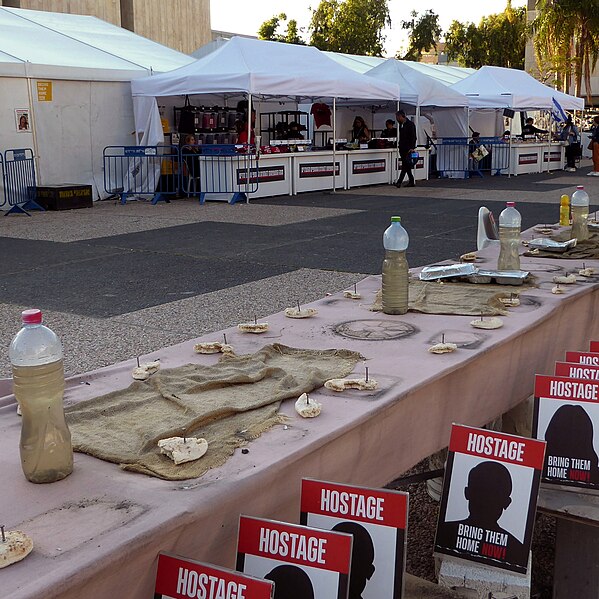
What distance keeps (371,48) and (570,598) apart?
60054 millimetres

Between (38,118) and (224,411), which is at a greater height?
(38,118)

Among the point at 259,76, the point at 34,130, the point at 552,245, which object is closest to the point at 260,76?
the point at 259,76

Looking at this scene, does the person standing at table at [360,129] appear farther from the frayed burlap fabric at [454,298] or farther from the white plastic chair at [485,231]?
the frayed burlap fabric at [454,298]

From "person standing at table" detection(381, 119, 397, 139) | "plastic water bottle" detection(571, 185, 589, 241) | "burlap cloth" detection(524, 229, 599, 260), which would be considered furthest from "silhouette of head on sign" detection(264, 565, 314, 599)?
"person standing at table" detection(381, 119, 397, 139)

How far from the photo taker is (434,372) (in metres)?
2.75

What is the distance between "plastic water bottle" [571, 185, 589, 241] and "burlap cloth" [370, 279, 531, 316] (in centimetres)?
156

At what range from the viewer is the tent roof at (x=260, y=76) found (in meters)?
15.4

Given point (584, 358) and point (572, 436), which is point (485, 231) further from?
point (572, 436)

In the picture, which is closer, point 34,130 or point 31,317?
point 31,317

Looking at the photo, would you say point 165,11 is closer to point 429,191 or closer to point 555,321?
point 429,191

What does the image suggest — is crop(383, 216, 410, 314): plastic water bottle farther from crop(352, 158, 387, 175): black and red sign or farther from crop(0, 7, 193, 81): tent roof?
crop(352, 158, 387, 175): black and red sign

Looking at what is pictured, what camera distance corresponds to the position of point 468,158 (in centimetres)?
2488

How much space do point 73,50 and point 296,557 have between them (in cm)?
1733

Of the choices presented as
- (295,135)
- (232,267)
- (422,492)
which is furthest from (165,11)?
(422,492)
